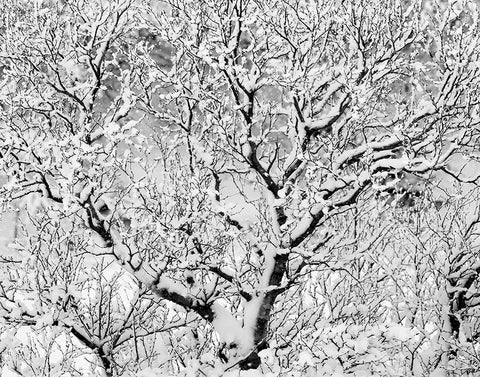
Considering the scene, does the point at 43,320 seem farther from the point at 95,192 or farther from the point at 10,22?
the point at 10,22

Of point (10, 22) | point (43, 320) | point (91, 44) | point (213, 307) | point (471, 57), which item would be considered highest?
point (10, 22)

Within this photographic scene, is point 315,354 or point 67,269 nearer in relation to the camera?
point 315,354

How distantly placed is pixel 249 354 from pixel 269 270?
1.38 metres

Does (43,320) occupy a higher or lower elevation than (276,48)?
lower

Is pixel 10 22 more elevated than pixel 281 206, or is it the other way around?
pixel 10 22

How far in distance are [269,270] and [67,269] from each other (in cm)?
324

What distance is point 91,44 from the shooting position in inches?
288

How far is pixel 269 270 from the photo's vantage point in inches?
339

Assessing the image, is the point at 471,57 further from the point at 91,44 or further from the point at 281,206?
the point at 91,44

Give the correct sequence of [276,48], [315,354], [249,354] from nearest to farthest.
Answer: [315,354] < [249,354] < [276,48]

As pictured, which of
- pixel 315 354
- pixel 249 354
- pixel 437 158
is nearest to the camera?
pixel 437 158

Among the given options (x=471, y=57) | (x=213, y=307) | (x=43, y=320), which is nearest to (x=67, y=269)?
(x=43, y=320)

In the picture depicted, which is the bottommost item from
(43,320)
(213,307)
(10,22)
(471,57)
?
(43,320)

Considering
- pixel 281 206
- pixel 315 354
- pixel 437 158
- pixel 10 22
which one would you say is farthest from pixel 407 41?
pixel 10 22
